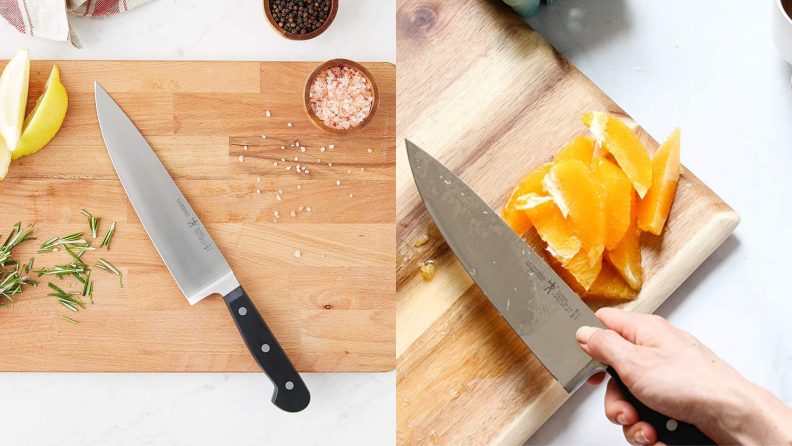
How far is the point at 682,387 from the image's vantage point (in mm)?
994

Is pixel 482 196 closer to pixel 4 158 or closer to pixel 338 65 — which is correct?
pixel 338 65

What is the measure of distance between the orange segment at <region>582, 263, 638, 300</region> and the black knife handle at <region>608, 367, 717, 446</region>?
0.23m

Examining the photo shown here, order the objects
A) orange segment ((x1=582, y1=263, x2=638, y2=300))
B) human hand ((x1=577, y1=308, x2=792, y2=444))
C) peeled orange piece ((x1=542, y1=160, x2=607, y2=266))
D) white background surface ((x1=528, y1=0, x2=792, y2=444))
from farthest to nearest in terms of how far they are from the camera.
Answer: white background surface ((x1=528, y1=0, x2=792, y2=444)), orange segment ((x1=582, y1=263, x2=638, y2=300)), peeled orange piece ((x1=542, y1=160, x2=607, y2=266)), human hand ((x1=577, y1=308, x2=792, y2=444))

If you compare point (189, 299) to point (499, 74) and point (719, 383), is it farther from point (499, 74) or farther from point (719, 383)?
point (719, 383)

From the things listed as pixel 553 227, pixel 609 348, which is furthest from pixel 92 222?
pixel 609 348

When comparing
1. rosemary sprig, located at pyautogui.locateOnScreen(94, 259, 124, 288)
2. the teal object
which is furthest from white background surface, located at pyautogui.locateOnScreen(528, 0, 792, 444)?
rosemary sprig, located at pyautogui.locateOnScreen(94, 259, 124, 288)

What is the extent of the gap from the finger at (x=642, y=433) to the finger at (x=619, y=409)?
0.01m

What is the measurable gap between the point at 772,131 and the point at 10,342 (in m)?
1.91

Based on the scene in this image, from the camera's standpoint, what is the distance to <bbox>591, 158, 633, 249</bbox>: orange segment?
1164mm

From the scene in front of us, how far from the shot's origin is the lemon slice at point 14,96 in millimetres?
1232

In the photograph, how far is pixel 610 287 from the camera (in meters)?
1.23

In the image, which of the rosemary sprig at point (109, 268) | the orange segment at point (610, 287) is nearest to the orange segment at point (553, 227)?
the orange segment at point (610, 287)

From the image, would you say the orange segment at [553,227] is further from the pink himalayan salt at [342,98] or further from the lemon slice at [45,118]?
the lemon slice at [45,118]

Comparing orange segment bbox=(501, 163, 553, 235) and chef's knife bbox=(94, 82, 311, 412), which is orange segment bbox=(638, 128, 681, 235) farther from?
chef's knife bbox=(94, 82, 311, 412)
